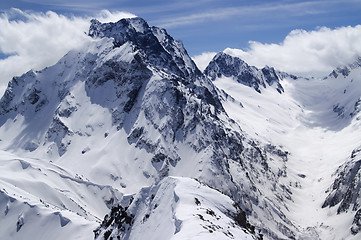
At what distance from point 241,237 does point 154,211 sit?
2763cm

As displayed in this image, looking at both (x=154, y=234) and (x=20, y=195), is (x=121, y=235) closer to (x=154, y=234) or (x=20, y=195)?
(x=154, y=234)

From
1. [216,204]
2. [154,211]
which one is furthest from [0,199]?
[216,204]

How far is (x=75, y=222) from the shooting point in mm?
154125

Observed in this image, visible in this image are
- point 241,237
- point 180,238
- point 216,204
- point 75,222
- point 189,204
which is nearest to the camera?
point 180,238

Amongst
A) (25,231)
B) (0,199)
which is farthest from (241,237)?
(0,199)

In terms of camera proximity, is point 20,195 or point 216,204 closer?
point 216,204

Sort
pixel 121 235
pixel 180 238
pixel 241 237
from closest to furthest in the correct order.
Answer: pixel 180 238
pixel 241 237
pixel 121 235

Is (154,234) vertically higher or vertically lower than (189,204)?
lower

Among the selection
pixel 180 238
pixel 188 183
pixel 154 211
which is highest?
pixel 188 183

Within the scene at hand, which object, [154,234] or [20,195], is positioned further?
[20,195]

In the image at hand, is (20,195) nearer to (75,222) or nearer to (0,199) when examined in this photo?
(0,199)

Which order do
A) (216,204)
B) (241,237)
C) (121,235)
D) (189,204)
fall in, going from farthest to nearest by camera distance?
(121,235), (216,204), (189,204), (241,237)

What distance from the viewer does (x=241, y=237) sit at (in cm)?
8000

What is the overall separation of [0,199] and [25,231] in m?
23.4
